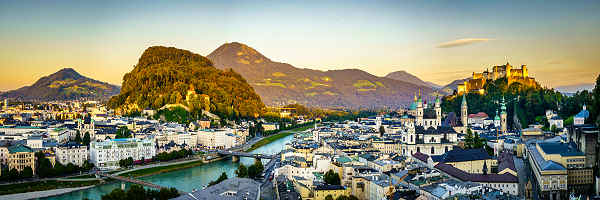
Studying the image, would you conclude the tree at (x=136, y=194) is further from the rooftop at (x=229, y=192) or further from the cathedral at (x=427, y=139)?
the cathedral at (x=427, y=139)

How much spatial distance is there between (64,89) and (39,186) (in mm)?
89525

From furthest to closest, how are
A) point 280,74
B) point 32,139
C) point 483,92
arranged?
point 280,74 → point 483,92 → point 32,139

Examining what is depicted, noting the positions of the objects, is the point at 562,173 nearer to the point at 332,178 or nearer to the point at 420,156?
the point at 332,178

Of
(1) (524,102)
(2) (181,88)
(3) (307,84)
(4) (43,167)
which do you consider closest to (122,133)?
(4) (43,167)

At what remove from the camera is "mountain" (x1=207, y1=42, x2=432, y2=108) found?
508 ft

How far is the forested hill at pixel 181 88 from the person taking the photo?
57.0 metres

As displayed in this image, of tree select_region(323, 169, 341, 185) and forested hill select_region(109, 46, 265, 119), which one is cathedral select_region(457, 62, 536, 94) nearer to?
forested hill select_region(109, 46, 265, 119)

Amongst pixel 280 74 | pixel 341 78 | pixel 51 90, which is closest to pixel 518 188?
pixel 51 90

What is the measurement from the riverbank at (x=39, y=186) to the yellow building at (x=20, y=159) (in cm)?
231

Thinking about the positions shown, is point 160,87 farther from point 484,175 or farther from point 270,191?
point 484,175

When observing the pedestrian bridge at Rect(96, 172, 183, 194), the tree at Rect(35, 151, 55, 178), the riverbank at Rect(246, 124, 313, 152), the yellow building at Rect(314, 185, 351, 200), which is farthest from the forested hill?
the yellow building at Rect(314, 185, 351, 200)

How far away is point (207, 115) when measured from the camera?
55.4m

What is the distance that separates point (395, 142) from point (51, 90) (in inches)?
3739

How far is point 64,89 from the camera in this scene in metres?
106
